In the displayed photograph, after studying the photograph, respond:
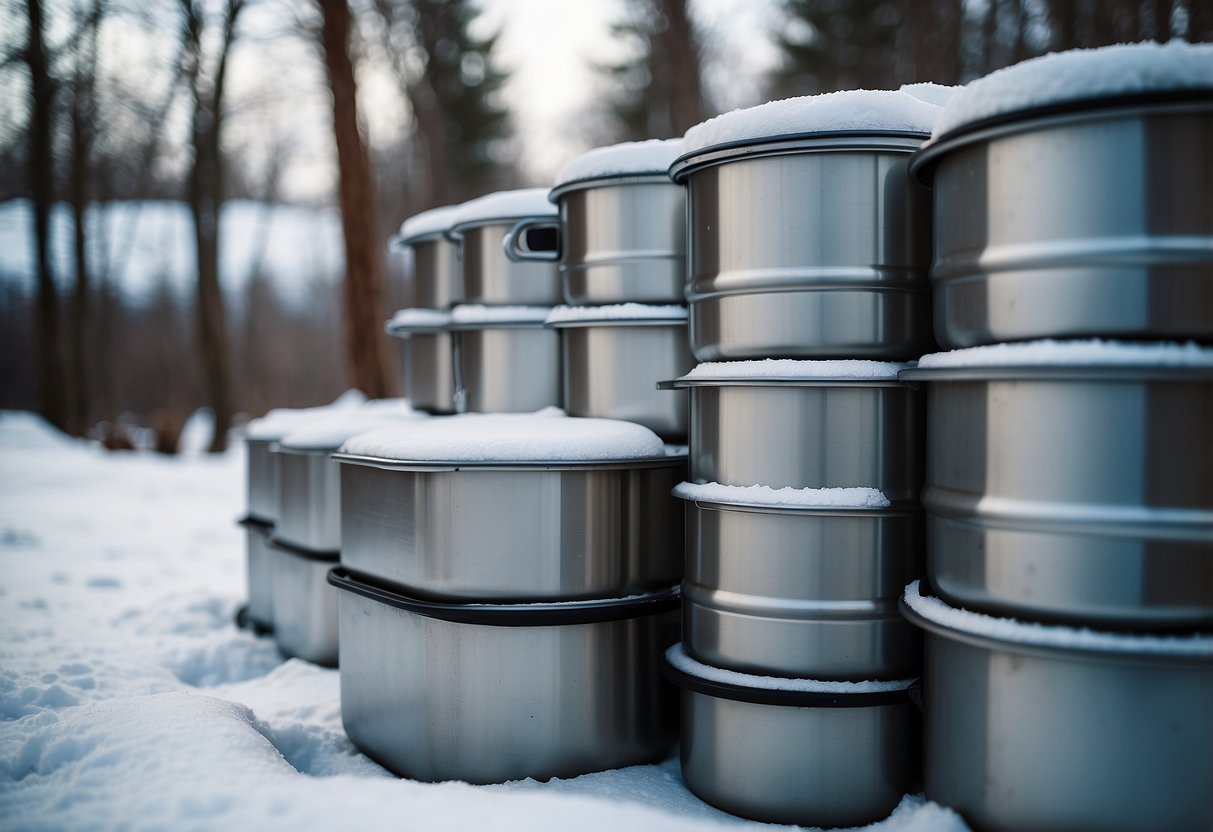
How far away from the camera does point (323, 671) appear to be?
14.0 ft

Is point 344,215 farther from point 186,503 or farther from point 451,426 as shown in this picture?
point 451,426

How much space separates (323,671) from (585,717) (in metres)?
1.78

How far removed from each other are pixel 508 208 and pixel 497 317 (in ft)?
1.62

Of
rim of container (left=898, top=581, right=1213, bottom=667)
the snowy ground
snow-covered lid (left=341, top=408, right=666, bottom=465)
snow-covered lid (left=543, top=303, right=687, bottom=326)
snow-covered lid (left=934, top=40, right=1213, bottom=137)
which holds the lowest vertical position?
the snowy ground

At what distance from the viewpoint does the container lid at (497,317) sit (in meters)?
3.99

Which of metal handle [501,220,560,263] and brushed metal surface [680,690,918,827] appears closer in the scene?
brushed metal surface [680,690,918,827]

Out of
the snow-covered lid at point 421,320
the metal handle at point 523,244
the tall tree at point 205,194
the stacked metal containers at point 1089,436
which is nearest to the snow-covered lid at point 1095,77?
the stacked metal containers at point 1089,436

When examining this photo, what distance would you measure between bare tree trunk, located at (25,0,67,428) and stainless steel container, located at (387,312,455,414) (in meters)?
13.6

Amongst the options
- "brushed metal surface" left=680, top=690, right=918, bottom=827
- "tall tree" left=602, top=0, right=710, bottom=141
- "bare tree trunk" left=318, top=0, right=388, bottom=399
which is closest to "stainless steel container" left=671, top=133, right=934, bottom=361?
"brushed metal surface" left=680, top=690, right=918, bottom=827

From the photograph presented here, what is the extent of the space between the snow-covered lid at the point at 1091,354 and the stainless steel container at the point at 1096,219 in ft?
0.11

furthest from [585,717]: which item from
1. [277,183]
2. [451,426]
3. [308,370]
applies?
[308,370]

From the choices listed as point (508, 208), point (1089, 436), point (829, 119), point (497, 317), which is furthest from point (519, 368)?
point (1089, 436)

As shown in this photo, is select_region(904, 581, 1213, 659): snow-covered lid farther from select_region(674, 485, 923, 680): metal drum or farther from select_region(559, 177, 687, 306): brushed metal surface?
select_region(559, 177, 687, 306): brushed metal surface

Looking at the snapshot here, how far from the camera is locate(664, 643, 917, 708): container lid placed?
2.55 m
